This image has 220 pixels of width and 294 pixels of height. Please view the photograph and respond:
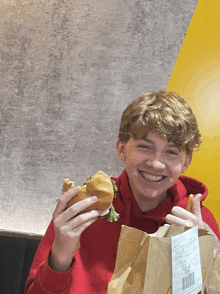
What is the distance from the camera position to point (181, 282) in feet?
2.34

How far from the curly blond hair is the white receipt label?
41 centimetres

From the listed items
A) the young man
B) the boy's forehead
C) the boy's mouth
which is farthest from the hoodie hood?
the boy's forehead

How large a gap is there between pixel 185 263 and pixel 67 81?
1.52 metres

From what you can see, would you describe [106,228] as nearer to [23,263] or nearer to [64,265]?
[64,265]

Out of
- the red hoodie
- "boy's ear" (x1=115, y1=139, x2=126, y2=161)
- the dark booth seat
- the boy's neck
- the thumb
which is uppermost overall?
"boy's ear" (x1=115, y1=139, x2=126, y2=161)

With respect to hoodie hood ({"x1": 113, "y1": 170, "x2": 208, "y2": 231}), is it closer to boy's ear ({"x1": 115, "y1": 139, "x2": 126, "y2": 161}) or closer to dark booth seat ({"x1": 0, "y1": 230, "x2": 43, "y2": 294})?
boy's ear ({"x1": 115, "y1": 139, "x2": 126, "y2": 161})

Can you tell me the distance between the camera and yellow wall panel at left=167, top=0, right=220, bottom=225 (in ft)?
5.42

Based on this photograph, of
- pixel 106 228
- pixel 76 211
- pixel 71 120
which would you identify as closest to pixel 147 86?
pixel 71 120

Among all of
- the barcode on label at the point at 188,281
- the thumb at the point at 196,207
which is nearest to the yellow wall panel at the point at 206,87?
the thumb at the point at 196,207

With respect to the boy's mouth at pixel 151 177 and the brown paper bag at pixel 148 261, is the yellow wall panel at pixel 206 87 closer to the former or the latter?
the boy's mouth at pixel 151 177

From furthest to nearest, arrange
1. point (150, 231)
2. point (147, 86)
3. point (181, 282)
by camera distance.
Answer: point (147, 86) → point (150, 231) → point (181, 282)

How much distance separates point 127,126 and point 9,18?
146 centimetres

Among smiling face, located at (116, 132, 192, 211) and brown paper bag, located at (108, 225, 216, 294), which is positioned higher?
smiling face, located at (116, 132, 192, 211)

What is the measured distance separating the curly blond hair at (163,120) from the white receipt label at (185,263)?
413 millimetres
